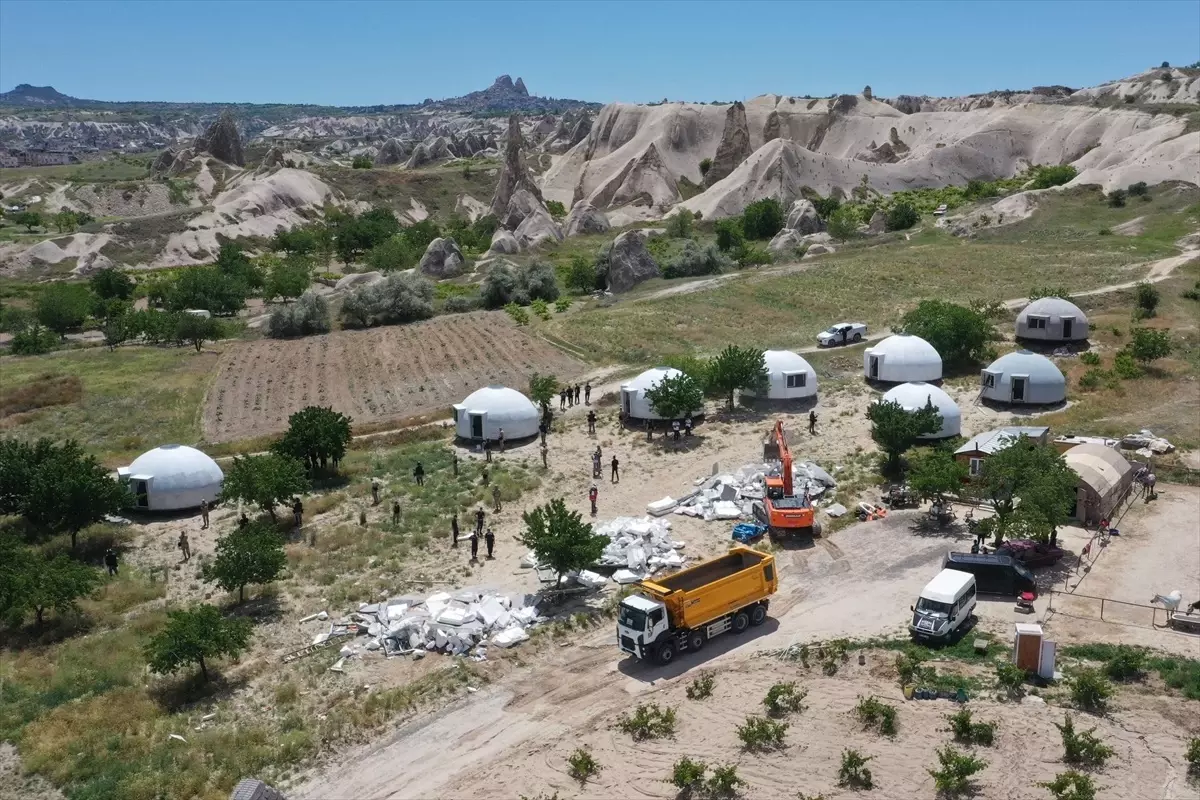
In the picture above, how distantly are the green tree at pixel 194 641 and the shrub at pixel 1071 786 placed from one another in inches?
697

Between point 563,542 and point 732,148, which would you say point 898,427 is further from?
point 732,148

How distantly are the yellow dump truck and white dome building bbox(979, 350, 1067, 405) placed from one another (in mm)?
23802

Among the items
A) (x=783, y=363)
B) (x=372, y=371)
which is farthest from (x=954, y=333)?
(x=372, y=371)

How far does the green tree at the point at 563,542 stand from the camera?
27.6 meters

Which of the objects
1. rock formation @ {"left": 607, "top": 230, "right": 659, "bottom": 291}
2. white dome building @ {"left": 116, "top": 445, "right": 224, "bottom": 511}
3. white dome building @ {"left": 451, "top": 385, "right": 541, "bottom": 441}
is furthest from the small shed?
rock formation @ {"left": 607, "top": 230, "right": 659, "bottom": 291}

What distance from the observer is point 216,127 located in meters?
170

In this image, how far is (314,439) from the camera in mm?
38125

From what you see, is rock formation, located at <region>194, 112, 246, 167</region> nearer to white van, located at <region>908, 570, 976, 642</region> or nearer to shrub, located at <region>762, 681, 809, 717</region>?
white van, located at <region>908, 570, 976, 642</region>

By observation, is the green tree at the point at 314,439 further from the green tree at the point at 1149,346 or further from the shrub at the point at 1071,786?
the green tree at the point at 1149,346

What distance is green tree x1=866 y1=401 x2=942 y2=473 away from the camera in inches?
1438

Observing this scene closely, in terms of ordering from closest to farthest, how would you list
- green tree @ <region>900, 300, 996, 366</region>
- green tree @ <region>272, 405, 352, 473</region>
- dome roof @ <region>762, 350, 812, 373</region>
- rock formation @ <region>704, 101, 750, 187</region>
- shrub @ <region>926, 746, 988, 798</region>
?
shrub @ <region>926, 746, 988, 798</region>
green tree @ <region>272, 405, 352, 473</region>
dome roof @ <region>762, 350, 812, 373</region>
green tree @ <region>900, 300, 996, 366</region>
rock formation @ <region>704, 101, 750, 187</region>

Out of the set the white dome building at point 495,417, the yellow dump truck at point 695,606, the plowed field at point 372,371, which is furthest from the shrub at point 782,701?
the plowed field at point 372,371

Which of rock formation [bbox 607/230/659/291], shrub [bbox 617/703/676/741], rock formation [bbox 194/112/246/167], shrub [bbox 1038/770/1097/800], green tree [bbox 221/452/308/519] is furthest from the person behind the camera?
rock formation [bbox 194/112/246/167]

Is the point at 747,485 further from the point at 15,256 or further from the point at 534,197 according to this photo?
the point at 15,256
